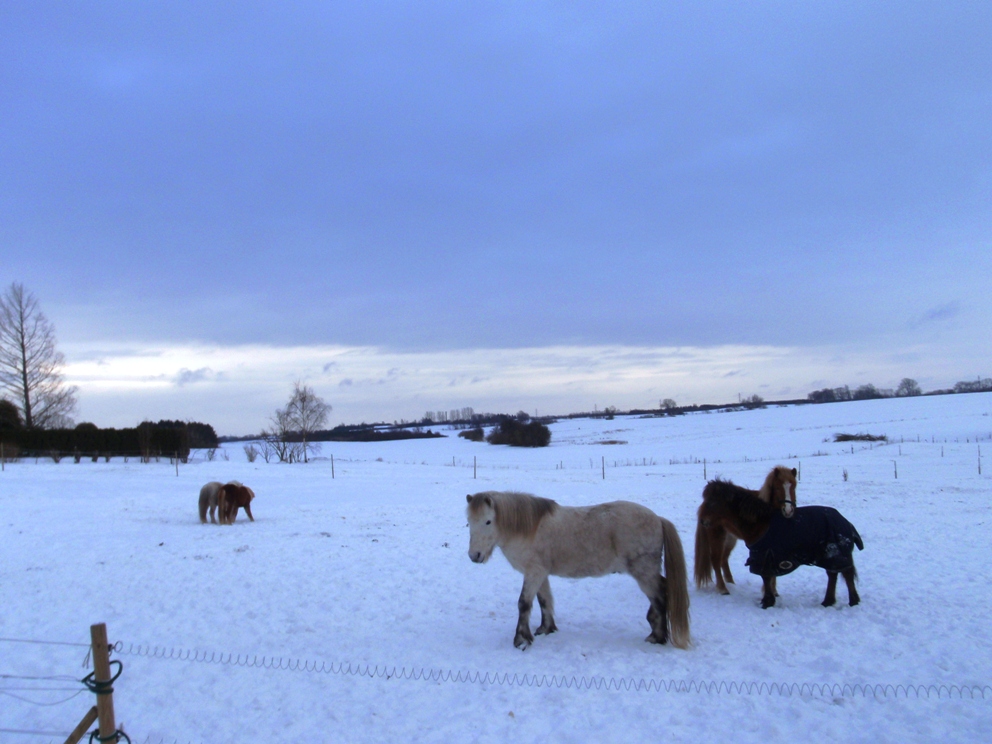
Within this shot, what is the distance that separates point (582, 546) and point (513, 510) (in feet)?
2.31

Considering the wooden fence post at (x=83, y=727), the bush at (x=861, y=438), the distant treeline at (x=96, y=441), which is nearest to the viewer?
the wooden fence post at (x=83, y=727)

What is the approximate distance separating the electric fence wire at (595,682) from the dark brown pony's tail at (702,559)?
97.1 inches

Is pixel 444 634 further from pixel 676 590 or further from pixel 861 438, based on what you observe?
pixel 861 438

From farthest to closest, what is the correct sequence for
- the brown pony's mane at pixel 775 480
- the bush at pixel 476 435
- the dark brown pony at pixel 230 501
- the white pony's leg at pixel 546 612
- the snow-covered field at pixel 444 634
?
the bush at pixel 476 435 < the dark brown pony at pixel 230 501 < the brown pony's mane at pixel 775 480 < the white pony's leg at pixel 546 612 < the snow-covered field at pixel 444 634

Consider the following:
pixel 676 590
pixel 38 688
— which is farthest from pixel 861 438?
pixel 38 688

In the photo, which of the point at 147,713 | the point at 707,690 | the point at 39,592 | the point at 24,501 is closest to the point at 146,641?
the point at 147,713

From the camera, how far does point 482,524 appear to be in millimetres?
5152

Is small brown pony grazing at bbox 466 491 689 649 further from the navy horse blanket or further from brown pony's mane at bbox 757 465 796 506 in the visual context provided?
brown pony's mane at bbox 757 465 796 506

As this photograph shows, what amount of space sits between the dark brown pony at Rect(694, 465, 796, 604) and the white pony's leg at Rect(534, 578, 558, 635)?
2.01 m

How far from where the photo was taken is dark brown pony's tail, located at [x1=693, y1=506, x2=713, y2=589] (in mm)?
6762

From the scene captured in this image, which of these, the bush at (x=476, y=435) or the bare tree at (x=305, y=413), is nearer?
the bare tree at (x=305, y=413)

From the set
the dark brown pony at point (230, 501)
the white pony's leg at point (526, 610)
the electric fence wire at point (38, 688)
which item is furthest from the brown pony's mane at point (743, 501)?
the dark brown pony at point (230, 501)

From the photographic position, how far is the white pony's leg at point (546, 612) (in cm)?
553

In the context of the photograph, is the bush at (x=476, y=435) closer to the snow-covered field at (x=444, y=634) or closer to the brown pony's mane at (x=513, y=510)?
the snow-covered field at (x=444, y=634)
